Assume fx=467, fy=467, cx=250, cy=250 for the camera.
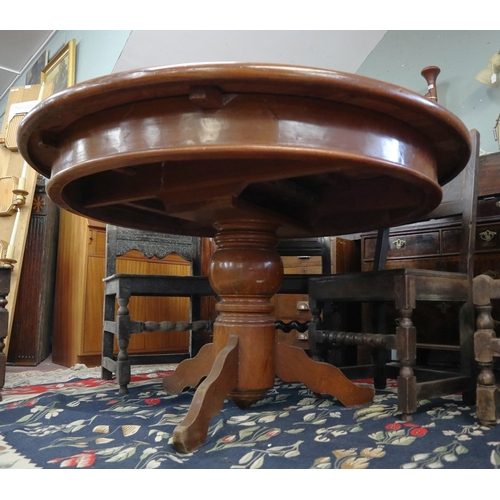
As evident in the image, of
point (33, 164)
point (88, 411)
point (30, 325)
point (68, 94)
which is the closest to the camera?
point (68, 94)

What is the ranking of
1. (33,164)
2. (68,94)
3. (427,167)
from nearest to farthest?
(68,94) < (427,167) < (33,164)

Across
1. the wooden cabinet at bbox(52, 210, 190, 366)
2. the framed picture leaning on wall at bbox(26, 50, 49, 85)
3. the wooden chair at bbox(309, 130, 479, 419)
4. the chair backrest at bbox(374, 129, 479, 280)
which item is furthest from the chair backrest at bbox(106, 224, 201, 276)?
the framed picture leaning on wall at bbox(26, 50, 49, 85)

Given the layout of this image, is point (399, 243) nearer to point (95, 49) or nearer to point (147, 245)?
point (147, 245)

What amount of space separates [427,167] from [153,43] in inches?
97.1

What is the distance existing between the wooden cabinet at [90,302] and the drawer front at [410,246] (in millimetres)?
1163

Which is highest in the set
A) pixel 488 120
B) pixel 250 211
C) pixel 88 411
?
pixel 488 120

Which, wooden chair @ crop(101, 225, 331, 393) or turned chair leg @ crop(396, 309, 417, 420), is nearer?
turned chair leg @ crop(396, 309, 417, 420)

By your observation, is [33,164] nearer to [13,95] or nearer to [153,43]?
[153,43]

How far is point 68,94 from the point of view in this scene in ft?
2.50

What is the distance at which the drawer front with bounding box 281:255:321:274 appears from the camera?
7.85 feet

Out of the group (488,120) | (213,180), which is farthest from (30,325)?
(488,120)

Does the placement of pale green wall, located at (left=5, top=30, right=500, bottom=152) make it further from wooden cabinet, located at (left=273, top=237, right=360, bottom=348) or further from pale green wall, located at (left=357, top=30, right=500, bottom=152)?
wooden cabinet, located at (left=273, top=237, right=360, bottom=348)

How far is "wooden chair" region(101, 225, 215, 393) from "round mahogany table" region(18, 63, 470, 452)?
30 centimetres
